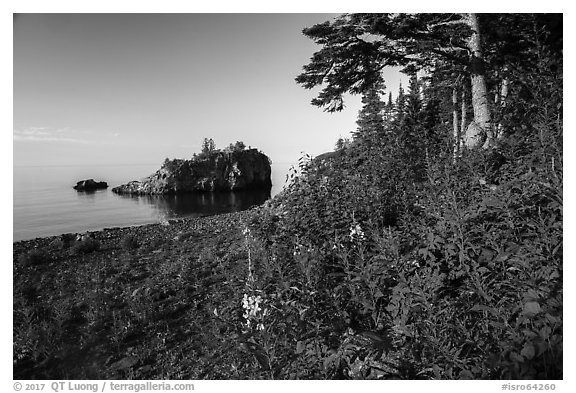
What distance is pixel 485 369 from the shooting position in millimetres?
2449

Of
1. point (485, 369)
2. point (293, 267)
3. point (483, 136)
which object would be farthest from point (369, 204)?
point (483, 136)

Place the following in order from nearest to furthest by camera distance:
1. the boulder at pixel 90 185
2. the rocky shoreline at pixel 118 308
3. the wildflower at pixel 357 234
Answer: the rocky shoreline at pixel 118 308
the wildflower at pixel 357 234
the boulder at pixel 90 185

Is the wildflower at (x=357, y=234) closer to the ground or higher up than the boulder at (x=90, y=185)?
closer to the ground

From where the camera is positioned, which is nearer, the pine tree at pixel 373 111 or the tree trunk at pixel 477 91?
the tree trunk at pixel 477 91

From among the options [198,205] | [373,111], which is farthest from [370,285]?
[198,205]

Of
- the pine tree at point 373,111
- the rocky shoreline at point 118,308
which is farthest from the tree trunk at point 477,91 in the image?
the rocky shoreline at point 118,308

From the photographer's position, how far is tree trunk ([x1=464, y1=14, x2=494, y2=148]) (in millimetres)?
7012

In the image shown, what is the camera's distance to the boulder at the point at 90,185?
55.1 meters

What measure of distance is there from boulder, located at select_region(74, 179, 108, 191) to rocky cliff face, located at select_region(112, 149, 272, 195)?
5.41 metres

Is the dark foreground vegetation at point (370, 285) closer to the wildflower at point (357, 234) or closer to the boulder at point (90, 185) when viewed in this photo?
the wildflower at point (357, 234)

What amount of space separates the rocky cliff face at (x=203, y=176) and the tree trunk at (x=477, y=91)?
4870 centimetres
